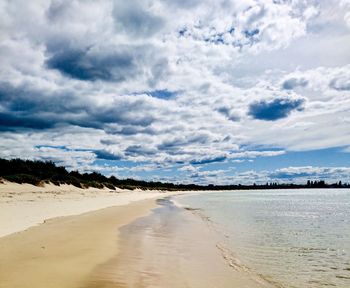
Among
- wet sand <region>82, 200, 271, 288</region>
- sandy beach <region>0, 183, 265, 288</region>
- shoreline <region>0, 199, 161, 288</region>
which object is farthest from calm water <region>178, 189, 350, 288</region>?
shoreline <region>0, 199, 161, 288</region>

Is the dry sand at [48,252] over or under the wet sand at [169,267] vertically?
over

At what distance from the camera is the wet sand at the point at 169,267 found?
7560 millimetres

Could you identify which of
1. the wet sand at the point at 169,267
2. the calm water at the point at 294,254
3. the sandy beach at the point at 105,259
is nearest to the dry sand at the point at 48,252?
the sandy beach at the point at 105,259

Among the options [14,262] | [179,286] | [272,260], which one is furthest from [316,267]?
[14,262]

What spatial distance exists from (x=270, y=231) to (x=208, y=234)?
377 centimetres

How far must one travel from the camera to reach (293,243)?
14867 millimetres

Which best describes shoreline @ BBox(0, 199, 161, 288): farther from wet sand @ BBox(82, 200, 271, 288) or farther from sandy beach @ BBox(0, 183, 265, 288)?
wet sand @ BBox(82, 200, 271, 288)

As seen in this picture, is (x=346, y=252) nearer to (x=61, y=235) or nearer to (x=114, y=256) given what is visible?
(x=114, y=256)

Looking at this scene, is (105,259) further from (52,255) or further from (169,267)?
(169,267)

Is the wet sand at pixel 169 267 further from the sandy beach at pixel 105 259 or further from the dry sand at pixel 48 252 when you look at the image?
the dry sand at pixel 48 252

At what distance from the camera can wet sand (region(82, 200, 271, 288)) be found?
24.8 feet

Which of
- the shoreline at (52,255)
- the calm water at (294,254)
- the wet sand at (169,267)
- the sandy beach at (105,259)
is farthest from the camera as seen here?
the calm water at (294,254)

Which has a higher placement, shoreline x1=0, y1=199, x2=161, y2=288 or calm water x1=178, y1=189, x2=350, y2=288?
shoreline x1=0, y1=199, x2=161, y2=288

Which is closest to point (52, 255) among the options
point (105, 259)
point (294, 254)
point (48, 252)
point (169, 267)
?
point (48, 252)
